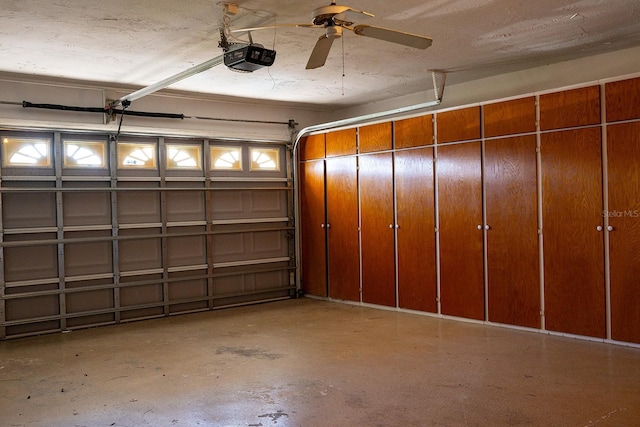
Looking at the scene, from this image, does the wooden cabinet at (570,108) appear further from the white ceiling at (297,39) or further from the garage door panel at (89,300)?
the garage door panel at (89,300)

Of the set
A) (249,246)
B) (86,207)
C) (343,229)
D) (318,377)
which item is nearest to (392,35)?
(318,377)

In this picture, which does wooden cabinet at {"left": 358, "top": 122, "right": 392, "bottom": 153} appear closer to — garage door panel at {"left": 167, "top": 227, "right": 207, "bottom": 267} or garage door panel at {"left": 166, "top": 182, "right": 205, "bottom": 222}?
garage door panel at {"left": 166, "top": 182, "right": 205, "bottom": 222}

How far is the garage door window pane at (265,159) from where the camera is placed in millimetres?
7781

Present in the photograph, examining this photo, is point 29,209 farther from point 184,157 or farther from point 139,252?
point 184,157

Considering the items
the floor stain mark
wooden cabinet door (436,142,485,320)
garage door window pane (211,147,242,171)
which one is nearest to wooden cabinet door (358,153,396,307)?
wooden cabinet door (436,142,485,320)

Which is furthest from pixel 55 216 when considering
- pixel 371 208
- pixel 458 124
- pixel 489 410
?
pixel 489 410

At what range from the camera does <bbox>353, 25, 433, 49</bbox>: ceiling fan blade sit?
349cm

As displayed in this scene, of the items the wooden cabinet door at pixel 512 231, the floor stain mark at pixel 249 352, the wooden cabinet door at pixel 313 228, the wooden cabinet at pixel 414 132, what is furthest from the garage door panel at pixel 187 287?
the wooden cabinet door at pixel 512 231

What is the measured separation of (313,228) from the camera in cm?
794

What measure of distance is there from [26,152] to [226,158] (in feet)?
7.99

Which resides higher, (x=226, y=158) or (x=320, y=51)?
(x=320, y=51)

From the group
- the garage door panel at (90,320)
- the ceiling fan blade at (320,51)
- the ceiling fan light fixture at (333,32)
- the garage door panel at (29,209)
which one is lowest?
the garage door panel at (90,320)

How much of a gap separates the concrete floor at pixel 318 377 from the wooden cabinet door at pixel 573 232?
27 centimetres

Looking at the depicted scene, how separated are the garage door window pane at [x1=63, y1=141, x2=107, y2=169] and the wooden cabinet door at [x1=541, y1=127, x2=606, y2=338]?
4.88 metres
